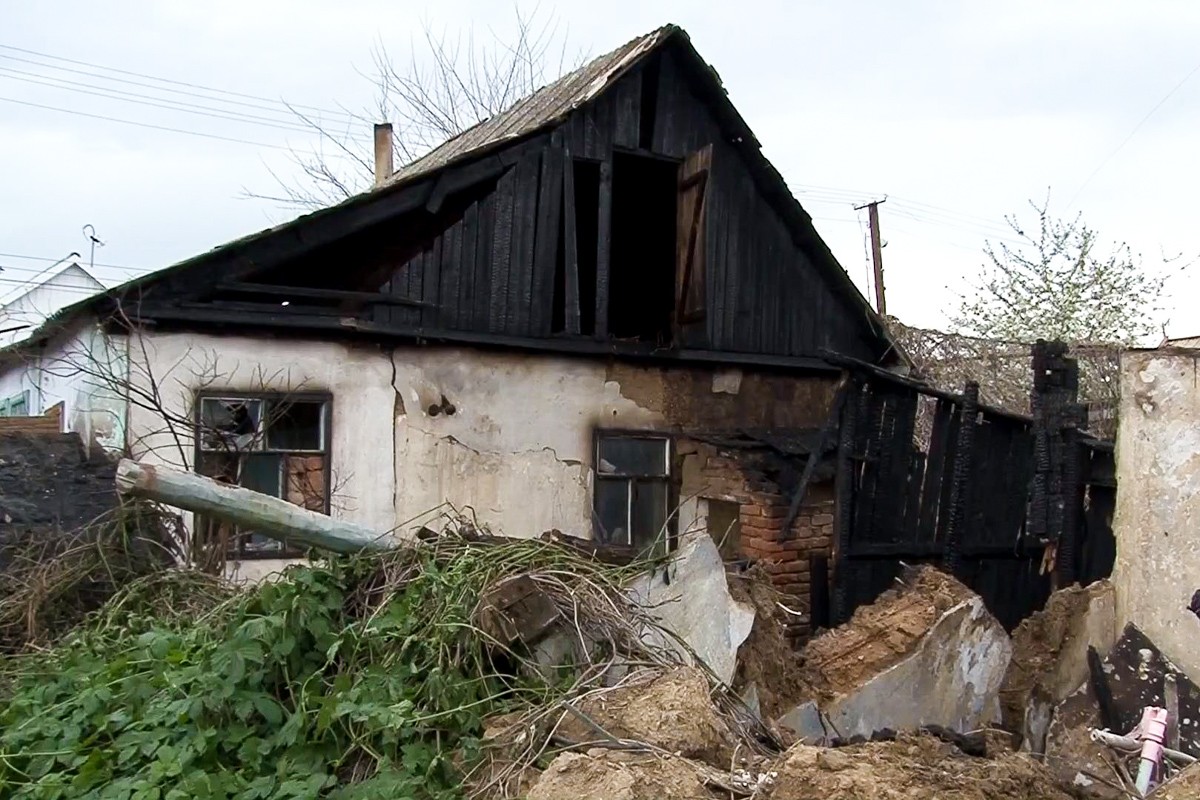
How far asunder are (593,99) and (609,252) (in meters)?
1.38

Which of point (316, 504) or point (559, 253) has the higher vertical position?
point (559, 253)

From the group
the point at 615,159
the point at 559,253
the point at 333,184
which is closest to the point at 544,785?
the point at 559,253

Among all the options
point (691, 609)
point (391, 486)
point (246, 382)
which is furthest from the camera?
point (391, 486)

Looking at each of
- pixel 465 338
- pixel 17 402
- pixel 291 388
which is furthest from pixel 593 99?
pixel 17 402

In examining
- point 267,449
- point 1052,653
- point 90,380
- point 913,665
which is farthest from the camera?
point 267,449

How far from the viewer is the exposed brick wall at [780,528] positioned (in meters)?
8.32

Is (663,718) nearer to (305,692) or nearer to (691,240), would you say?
(305,692)

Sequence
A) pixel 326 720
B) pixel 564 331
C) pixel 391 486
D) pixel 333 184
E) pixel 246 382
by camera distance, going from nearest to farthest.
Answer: pixel 326 720, pixel 246 382, pixel 391 486, pixel 564 331, pixel 333 184

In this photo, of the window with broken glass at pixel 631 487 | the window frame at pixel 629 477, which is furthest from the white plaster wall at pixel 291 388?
the window with broken glass at pixel 631 487

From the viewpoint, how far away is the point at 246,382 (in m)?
7.57

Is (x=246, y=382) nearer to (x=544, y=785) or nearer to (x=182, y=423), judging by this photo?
(x=182, y=423)

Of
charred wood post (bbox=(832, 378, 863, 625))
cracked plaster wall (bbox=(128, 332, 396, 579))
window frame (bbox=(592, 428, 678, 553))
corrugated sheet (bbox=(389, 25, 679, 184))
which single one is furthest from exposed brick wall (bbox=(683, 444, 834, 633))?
corrugated sheet (bbox=(389, 25, 679, 184))

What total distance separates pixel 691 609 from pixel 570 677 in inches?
33.9

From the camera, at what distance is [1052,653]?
560cm
